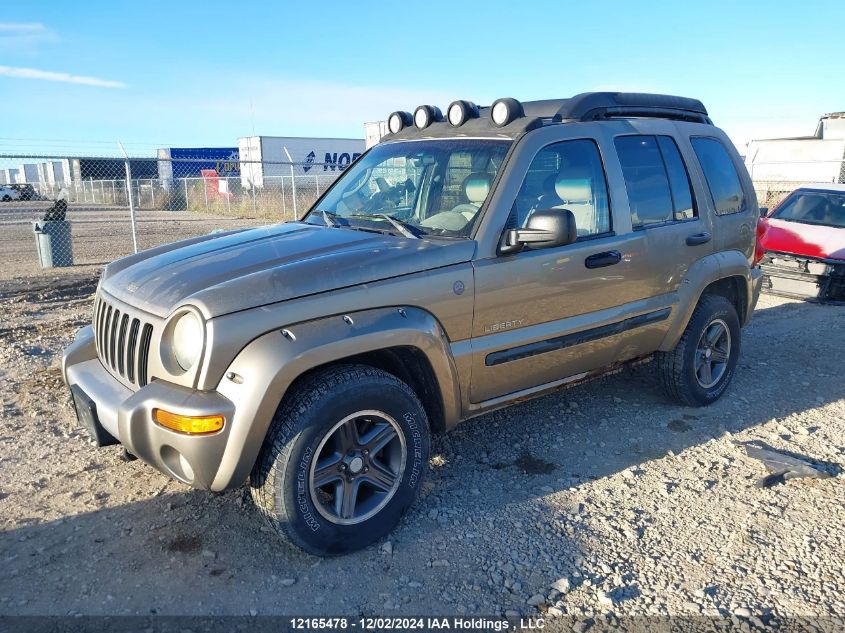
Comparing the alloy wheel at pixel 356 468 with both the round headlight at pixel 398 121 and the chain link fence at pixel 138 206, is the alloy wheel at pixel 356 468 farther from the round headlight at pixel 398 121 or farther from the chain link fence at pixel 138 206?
the chain link fence at pixel 138 206

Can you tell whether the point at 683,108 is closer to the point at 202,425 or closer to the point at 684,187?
the point at 684,187

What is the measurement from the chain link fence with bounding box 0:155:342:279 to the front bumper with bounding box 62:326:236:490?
347 cm

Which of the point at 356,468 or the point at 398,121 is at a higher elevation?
the point at 398,121

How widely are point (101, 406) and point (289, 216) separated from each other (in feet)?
68.1

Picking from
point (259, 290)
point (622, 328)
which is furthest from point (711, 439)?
point (259, 290)

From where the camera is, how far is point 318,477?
3023 mm

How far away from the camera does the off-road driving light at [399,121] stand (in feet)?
15.1

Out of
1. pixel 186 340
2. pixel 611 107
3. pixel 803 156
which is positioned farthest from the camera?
pixel 803 156

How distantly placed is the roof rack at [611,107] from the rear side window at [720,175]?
28cm

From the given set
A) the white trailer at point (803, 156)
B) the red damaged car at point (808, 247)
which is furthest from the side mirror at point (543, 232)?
the white trailer at point (803, 156)

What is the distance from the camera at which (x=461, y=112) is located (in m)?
4.05

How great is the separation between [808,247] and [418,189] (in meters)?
6.77

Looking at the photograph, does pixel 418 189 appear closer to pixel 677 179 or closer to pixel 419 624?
pixel 677 179

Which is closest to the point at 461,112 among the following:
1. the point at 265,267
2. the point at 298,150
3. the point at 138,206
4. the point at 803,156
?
the point at 265,267
